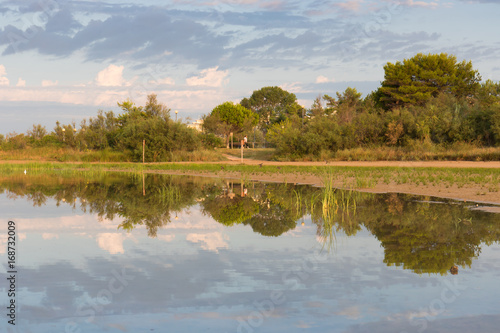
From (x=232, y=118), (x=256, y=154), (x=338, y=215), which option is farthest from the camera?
(x=232, y=118)

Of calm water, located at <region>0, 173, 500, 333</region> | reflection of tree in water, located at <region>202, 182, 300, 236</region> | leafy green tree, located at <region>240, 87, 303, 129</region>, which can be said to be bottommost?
reflection of tree in water, located at <region>202, 182, 300, 236</region>

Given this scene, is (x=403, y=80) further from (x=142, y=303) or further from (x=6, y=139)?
(x=142, y=303)

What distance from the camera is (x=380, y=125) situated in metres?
A: 44.7

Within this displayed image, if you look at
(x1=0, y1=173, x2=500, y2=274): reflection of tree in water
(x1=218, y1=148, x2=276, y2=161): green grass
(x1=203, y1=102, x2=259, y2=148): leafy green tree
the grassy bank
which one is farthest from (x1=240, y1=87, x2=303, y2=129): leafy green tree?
(x1=0, y1=173, x2=500, y2=274): reflection of tree in water

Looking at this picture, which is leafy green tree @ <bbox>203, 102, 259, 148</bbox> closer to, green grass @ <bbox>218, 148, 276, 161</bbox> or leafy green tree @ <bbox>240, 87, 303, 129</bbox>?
leafy green tree @ <bbox>240, 87, 303, 129</bbox>

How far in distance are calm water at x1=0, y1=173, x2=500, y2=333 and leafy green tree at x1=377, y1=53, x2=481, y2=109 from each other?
1814 inches

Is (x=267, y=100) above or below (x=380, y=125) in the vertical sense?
above

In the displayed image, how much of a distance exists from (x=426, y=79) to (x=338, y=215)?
49858 millimetres

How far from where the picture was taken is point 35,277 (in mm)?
6312

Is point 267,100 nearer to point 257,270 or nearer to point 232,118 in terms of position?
point 232,118

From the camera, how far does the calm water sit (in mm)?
4785

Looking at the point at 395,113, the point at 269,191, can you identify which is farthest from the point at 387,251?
the point at 395,113

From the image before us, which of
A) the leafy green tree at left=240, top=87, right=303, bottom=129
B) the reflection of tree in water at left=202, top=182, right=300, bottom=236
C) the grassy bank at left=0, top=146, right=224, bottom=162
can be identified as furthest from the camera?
the leafy green tree at left=240, top=87, right=303, bottom=129

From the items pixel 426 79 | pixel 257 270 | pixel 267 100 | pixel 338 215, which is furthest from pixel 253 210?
Result: pixel 267 100
